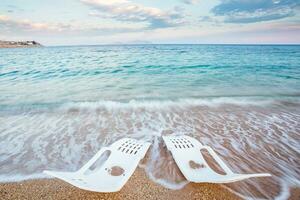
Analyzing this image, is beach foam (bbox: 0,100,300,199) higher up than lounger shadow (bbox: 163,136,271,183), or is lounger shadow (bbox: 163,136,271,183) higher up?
lounger shadow (bbox: 163,136,271,183)

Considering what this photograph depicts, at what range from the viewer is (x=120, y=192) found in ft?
8.82

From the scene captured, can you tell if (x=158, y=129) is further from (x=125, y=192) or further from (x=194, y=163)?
(x=125, y=192)

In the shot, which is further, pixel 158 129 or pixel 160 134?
pixel 158 129

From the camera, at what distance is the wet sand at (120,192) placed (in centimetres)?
263

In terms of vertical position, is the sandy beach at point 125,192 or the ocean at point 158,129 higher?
the sandy beach at point 125,192

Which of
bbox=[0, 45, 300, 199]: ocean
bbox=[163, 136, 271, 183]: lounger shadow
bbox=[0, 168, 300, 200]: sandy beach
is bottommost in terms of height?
bbox=[0, 45, 300, 199]: ocean

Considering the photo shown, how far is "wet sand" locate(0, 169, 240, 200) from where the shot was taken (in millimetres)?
2627

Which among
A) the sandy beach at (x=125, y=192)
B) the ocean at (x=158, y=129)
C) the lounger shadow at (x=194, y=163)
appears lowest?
the ocean at (x=158, y=129)

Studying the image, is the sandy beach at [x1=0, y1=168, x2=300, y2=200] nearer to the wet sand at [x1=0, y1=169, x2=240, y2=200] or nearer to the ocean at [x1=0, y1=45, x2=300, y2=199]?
the wet sand at [x1=0, y1=169, x2=240, y2=200]

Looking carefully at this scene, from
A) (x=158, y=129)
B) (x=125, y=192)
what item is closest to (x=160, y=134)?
(x=158, y=129)

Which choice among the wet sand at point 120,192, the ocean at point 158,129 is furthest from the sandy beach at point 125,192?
the ocean at point 158,129

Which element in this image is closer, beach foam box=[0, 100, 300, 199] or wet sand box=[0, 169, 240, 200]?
wet sand box=[0, 169, 240, 200]

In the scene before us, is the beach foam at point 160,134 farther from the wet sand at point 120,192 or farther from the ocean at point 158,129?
the wet sand at point 120,192

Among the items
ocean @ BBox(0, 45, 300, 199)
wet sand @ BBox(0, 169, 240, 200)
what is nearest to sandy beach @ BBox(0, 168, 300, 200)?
wet sand @ BBox(0, 169, 240, 200)
